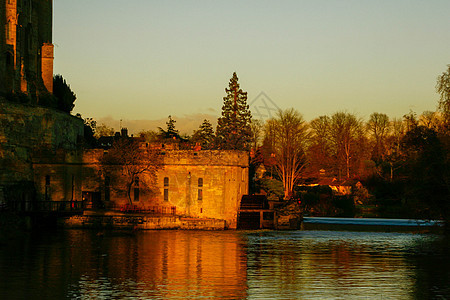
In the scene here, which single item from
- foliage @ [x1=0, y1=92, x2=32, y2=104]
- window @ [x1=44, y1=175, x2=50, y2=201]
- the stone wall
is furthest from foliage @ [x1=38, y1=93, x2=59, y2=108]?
window @ [x1=44, y1=175, x2=50, y2=201]

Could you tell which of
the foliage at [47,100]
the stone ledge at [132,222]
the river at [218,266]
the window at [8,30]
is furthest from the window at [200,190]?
the window at [8,30]

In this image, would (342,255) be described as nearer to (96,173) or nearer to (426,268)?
(426,268)

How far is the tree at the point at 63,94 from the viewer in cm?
7175

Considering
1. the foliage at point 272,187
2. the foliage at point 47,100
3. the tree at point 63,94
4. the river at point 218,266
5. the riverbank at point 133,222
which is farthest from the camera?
the foliage at point 272,187

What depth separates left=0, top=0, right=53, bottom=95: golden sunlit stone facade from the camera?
58406 mm

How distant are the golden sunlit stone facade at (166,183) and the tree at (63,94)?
1667cm

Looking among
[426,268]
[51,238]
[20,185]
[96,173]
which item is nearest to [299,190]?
[96,173]

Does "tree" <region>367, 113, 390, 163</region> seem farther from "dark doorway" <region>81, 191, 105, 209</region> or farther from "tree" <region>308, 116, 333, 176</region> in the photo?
"dark doorway" <region>81, 191, 105, 209</region>

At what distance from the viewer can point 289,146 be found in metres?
84.4

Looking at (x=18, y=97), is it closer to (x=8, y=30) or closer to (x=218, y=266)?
(x=8, y=30)

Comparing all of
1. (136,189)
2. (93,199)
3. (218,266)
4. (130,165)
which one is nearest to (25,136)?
(93,199)

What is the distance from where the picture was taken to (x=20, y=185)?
174ft

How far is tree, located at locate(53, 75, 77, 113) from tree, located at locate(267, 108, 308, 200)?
26986 millimetres

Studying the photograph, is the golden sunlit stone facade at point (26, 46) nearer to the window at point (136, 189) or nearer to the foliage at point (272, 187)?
the window at point (136, 189)
